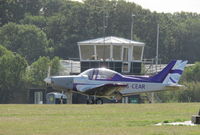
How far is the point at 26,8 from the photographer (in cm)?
14150

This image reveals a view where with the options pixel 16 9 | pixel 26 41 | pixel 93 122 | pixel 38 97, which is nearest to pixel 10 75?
pixel 38 97

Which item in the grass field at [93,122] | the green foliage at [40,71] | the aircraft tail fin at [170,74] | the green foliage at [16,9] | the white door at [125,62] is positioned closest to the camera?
the grass field at [93,122]

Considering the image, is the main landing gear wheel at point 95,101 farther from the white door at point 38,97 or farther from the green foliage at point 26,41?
the green foliage at point 26,41

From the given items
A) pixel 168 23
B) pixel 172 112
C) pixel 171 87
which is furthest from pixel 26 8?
pixel 172 112

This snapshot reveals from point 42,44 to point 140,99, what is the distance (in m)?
58.4

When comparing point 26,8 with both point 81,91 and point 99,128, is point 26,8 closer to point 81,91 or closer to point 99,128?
point 81,91

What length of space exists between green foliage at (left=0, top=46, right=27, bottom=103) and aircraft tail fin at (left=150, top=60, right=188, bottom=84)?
958 inches

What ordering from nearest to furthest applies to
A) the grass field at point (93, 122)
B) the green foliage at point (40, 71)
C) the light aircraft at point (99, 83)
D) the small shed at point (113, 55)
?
the grass field at point (93, 122) < the light aircraft at point (99, 83) < the small shed at point (113, 55) < the green foliage at point (40, 71)

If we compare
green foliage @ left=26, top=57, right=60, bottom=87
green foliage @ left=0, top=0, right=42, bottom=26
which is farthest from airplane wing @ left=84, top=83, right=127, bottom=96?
green foliage @ left=0, top=0, right=42, bottom=26

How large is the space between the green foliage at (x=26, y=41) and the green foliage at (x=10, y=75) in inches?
1437

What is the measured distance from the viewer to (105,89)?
141ft

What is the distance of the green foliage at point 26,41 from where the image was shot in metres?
112

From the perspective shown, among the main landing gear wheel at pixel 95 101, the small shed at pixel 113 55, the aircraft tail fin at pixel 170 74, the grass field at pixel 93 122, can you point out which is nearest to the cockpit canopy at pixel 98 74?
the main landing gear wheel at pixel 95 101

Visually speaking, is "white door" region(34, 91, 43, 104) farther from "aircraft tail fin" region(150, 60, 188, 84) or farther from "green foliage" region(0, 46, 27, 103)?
"aircraft tail fin" region(150, 60, 188, 84)
